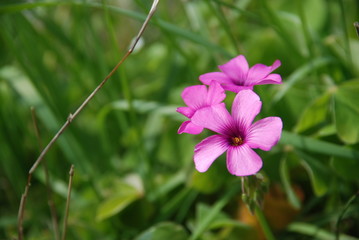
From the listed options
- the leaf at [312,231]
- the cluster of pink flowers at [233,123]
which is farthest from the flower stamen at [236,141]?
the leaf at [312,231]

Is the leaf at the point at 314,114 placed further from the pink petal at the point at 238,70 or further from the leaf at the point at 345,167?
the pink petal at the point at 238,70

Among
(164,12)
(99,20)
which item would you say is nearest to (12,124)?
(164,12)

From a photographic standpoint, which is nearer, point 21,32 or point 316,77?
point 316,77

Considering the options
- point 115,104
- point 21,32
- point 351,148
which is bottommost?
point 351,148

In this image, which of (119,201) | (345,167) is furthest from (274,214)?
(119,201)

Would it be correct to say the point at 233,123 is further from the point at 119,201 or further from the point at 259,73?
the point at 119,201

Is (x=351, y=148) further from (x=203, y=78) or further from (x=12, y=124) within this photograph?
(x=12, y=124)

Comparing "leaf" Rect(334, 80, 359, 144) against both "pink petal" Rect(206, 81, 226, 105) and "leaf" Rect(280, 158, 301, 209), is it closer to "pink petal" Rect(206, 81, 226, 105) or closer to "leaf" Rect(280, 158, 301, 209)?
"leaf" Rect(280, 158, 301, 209)

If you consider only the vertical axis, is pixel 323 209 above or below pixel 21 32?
below
